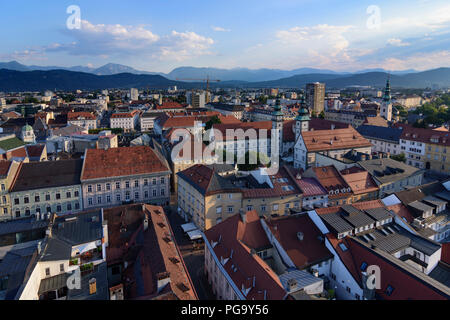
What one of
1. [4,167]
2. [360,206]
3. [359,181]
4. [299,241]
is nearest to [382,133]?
[359,181]

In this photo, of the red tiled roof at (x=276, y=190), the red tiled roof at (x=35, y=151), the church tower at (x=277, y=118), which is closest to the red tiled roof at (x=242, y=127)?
the church tower at (x=277, y=118)

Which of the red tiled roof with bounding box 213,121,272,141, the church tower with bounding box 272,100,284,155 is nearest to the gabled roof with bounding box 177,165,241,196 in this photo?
the red tiled roof with bounding box 213,121,272,141

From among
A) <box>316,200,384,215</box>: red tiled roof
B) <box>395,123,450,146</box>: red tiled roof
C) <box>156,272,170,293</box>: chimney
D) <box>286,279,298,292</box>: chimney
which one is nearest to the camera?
<box>156,272,170,293</box>: chimney

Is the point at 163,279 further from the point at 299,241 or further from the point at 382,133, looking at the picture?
the point at 382,133

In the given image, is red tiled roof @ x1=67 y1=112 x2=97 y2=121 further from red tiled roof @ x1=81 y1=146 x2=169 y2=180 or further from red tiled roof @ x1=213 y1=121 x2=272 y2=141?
red tiled roof @ x1=81 y1=146 x2=169 y2=180

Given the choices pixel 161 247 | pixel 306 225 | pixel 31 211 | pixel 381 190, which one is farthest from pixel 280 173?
pixel 31 211
